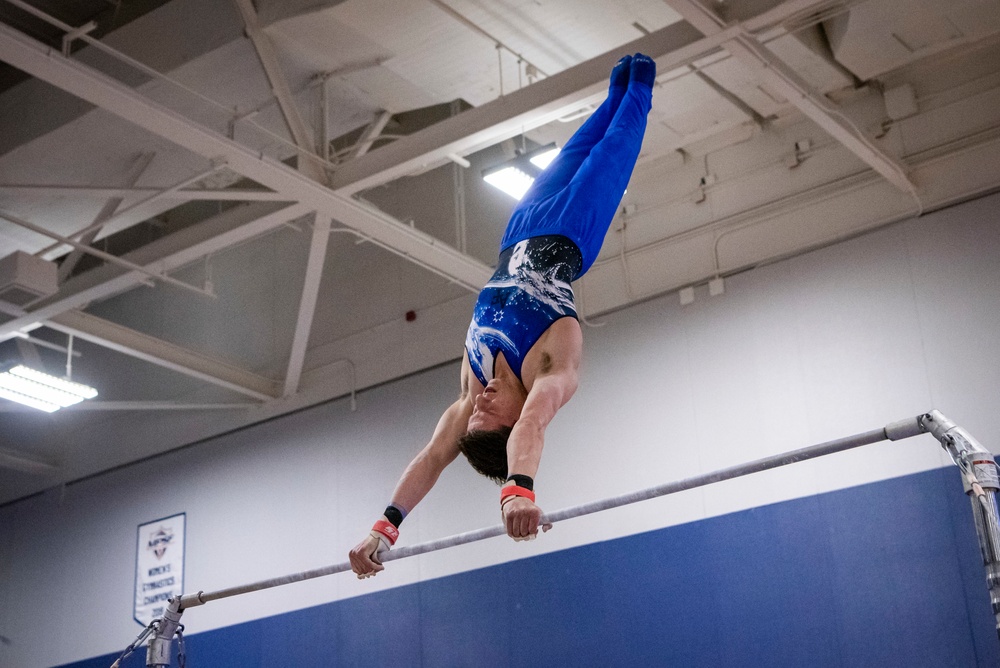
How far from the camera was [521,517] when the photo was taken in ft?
12.2

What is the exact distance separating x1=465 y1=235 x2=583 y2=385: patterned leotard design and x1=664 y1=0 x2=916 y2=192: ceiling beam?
2.30m

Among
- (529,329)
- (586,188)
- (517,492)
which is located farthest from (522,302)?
(517,492)

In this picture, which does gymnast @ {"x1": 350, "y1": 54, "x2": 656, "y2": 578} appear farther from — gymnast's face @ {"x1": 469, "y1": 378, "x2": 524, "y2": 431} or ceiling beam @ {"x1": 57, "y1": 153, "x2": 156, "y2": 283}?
ceiling beam @ {"x1": 57, "y1": 153, "x2": 156, "y2": 283}

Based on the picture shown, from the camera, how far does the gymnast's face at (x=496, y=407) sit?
428 centimetres

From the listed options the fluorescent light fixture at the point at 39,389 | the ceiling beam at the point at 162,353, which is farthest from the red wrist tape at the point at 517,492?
the fluorescent light fixture at the point at 39,389

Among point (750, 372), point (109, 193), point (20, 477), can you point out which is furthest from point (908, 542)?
point (20, 477)

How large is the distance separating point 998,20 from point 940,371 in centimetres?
236

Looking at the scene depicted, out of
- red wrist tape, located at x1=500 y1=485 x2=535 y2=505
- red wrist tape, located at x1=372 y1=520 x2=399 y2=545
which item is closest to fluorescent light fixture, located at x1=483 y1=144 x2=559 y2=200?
red wrist tape, located at x1=372 y1=520 x2=399 y2=545

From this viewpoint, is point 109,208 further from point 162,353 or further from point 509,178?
point 509,178

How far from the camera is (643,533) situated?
26.0 ft

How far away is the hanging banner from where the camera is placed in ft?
34.8

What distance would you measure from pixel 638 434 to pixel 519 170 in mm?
2185

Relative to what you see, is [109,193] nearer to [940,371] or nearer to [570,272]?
[570,272]

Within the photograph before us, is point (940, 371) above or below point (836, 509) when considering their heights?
above
